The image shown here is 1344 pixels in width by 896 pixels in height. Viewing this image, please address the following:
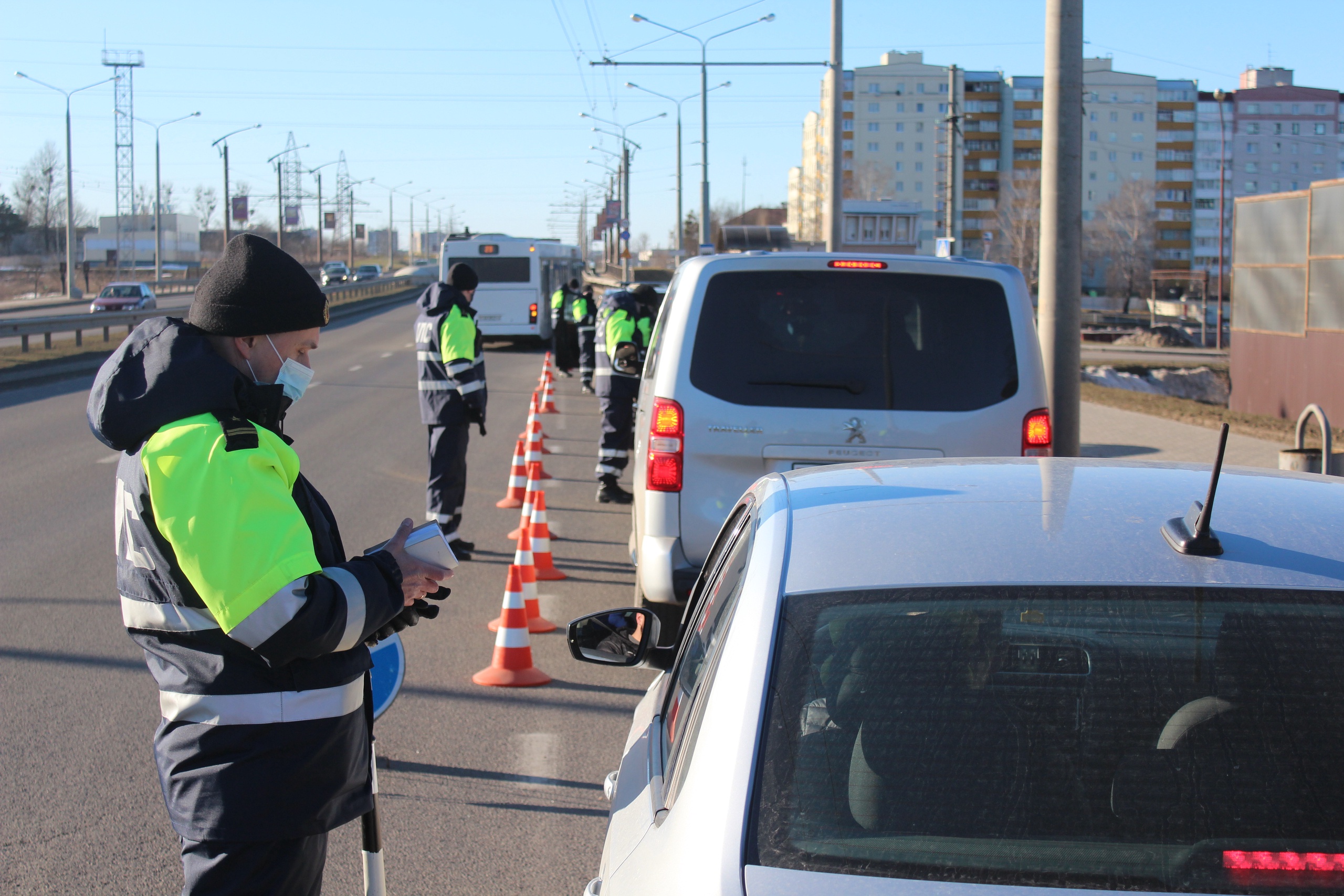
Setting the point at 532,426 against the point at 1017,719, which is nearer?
the point at 1017,719

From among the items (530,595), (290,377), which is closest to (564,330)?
(530,595)

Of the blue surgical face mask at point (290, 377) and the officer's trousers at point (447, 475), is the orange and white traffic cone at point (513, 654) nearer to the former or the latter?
the officer's trousers at point (447, 475)

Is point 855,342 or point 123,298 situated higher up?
point 123,298

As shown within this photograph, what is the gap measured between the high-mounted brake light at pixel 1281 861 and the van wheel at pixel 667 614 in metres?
4.23

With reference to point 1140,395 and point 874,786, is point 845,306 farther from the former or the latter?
point 1140,395

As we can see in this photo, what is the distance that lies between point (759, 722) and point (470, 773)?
11.0 feet

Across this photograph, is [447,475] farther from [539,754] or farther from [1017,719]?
[1017,719]

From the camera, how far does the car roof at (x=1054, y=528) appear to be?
6.45ft

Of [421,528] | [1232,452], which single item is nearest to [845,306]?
[421,528]

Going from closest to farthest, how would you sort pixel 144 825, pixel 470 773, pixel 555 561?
pixel 144 825
pixel 470 773
pixel 555 561

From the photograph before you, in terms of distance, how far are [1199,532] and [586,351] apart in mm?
20800

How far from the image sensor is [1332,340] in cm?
1989

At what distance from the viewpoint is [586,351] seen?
2256 cm

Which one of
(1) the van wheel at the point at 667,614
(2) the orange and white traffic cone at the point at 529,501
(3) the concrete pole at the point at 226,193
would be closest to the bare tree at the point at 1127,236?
(3) the concrete pole at the point at 226,193
